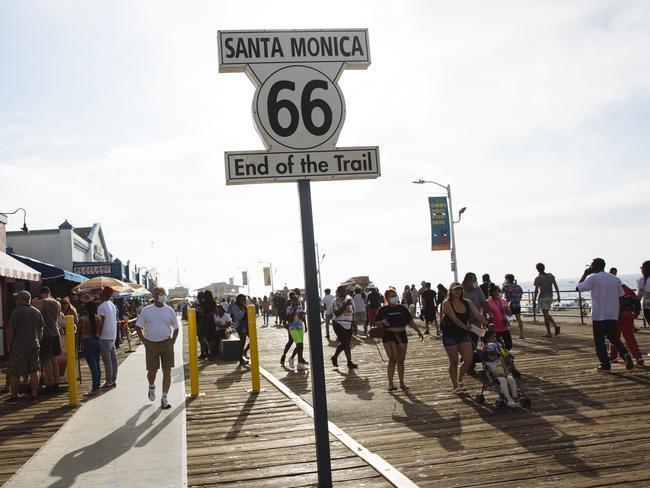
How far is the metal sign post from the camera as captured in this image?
4.50 m

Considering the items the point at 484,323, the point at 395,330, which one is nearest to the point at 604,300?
the point at 484,323

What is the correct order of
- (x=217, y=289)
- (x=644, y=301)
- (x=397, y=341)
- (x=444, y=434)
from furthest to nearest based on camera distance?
(x=217, y=289), (x=644, y=301), (x=397, y=341), (x=444, y=434)

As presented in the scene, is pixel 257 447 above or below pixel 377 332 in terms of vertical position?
below

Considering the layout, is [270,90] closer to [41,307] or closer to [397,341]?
[397,341]

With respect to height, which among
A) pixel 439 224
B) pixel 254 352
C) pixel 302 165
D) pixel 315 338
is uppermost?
pixel 439 224

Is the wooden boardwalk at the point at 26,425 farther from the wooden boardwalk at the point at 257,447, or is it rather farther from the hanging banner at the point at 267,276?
the hanging banner at the point at 267,276

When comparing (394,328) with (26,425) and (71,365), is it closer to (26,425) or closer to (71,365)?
(71,365)

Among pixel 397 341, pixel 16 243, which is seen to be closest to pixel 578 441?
pixel 397 341

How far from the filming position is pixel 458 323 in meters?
8.80

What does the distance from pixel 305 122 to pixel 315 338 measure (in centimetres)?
163

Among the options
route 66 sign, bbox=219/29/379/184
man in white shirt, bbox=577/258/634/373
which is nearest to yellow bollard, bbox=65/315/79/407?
route 66 sign, bbox=219/29/379/184

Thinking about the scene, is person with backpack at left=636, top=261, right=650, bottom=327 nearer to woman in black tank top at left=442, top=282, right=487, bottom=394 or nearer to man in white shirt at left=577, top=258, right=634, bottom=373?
man in white shirt at left=577, top=258, right=634, bottom=373

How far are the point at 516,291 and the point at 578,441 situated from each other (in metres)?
10.3

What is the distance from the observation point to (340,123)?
466 centimetres
